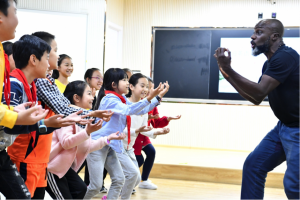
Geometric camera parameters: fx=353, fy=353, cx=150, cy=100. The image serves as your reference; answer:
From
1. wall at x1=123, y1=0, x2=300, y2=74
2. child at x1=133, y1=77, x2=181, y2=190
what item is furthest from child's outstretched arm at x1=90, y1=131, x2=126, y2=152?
wall at x1=123, y1=0, x2=300, y2=74

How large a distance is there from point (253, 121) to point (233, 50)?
3.99 ft

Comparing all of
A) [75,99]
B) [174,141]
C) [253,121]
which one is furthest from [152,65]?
[75,99]

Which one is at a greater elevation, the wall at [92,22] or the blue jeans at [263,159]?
the wall at [92,22]

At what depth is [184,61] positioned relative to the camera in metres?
6.03

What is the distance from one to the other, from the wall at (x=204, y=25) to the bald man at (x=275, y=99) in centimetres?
360

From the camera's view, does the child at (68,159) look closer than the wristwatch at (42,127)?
No

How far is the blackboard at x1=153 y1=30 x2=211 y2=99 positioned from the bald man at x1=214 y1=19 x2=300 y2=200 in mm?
3631

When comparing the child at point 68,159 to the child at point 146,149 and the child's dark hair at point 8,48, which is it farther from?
the child at point 146,149

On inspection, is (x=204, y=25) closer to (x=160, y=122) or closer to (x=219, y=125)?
(x=219, y=125)

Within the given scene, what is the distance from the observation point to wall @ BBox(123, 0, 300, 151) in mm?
5738

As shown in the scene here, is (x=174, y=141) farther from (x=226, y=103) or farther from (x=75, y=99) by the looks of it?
(x=75, y=99)

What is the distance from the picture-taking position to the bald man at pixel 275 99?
206 centimetres

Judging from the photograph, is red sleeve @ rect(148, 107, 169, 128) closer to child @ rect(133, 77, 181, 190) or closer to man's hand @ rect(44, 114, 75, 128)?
child @ rect(133, 77, 181, 190)

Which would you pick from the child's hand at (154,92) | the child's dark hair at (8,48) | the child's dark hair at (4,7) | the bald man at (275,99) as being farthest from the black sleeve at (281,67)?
the child's dark hair at (8,48)
